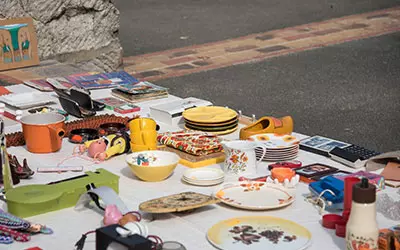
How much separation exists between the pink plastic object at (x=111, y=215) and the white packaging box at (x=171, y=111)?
114cm

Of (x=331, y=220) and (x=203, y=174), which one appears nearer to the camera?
(x=331, y=220)

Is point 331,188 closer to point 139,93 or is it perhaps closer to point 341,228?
point 341,228

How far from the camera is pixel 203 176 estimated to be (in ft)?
8.89

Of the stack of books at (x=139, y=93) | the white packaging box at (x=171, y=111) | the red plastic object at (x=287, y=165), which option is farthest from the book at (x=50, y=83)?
the red plastic object at (x=287, y=165)

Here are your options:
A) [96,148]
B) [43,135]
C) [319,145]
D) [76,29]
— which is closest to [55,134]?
[43,135]

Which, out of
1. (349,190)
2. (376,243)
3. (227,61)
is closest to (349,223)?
(376,243)

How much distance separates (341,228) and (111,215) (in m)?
0.67

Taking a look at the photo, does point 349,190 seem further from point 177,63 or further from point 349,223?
point 177,63

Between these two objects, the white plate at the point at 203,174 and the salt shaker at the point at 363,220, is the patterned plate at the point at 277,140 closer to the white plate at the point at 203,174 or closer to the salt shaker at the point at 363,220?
the white plate at the point at 203,174

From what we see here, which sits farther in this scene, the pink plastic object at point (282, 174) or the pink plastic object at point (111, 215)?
the pink plastic object at point (282, 174)

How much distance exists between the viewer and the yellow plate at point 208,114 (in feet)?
10.6

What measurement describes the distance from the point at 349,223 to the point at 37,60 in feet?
11.1

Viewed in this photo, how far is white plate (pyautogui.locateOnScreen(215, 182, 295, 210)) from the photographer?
2449 mm

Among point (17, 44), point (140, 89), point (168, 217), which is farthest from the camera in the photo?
point (17, 44)
